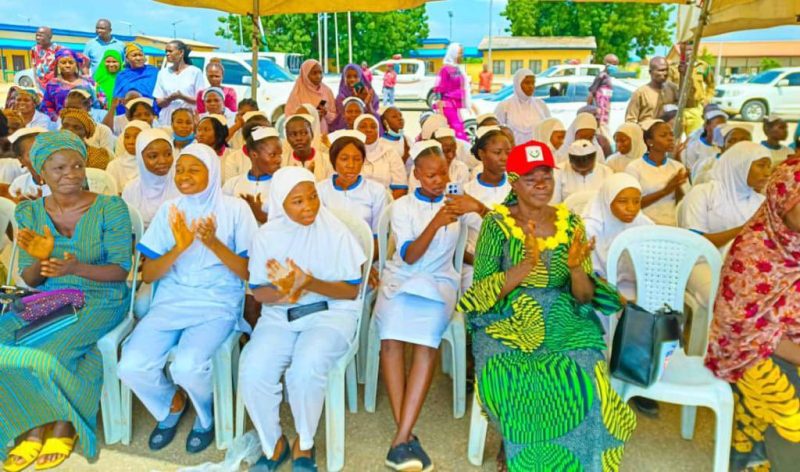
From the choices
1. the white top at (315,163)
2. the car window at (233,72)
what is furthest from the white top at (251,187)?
the car window at (233,72)

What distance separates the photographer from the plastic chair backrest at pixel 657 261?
9.53ft

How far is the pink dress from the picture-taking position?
307 inches

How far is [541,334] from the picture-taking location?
2.51 metres

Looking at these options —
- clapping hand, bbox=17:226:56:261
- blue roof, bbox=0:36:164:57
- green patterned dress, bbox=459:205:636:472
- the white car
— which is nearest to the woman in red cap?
green patterned dress, bbox=459:205:636:472

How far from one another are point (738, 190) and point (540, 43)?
3115cm

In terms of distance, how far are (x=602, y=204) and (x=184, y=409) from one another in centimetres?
244

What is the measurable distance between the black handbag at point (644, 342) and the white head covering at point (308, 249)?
1.21 meters

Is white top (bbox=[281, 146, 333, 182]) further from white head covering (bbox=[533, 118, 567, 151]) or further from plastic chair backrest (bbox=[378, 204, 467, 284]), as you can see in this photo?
white head covering (bbox=[533, 118, 567, 151])

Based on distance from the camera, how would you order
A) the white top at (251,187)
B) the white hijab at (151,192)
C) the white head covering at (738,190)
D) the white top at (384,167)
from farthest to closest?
the white top at (384,167)
the white top at (251,187)
the white hijab at (151,192)
the white head covering at (738,190)

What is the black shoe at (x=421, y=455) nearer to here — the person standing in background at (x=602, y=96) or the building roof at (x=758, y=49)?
the person standing in background at (x=602, y=96)

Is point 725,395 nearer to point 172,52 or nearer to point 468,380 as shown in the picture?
point 468,380

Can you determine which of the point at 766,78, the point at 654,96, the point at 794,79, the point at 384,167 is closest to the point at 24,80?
the point at 384,167

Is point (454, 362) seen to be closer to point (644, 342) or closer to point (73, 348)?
point (644, 342)

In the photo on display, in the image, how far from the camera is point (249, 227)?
3.04 metres
